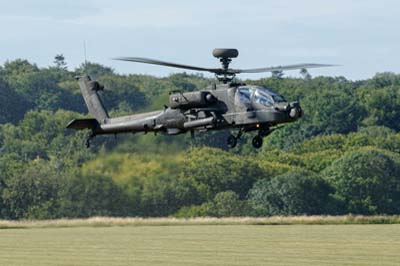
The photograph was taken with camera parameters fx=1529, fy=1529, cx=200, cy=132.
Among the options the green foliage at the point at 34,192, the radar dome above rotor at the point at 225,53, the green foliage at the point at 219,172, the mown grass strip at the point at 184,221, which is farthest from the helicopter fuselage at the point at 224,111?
the green foliage at the point at 219,172

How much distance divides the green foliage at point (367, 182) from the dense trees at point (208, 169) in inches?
4.0

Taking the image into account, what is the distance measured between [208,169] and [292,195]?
7.34m

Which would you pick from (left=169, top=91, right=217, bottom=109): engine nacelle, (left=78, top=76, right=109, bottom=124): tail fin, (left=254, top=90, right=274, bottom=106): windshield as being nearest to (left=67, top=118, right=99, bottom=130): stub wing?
(left=78, top=76, right=109, bottom=124): tail fin

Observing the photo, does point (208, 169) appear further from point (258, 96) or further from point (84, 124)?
point (258, 96)

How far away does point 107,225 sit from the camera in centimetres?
9088

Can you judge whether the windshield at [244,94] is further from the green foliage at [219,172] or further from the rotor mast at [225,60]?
the green foliage at [219,172]

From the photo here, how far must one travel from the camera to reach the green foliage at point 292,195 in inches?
4744

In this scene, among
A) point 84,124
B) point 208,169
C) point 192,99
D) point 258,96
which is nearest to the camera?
point 258,96

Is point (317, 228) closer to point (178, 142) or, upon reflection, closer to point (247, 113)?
point (178, 142)

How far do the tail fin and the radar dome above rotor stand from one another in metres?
10.1

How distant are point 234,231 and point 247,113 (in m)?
26.8

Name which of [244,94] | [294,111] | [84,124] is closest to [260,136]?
[244,94]

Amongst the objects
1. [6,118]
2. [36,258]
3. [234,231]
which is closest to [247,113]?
[36,258]

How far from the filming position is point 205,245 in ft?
230
